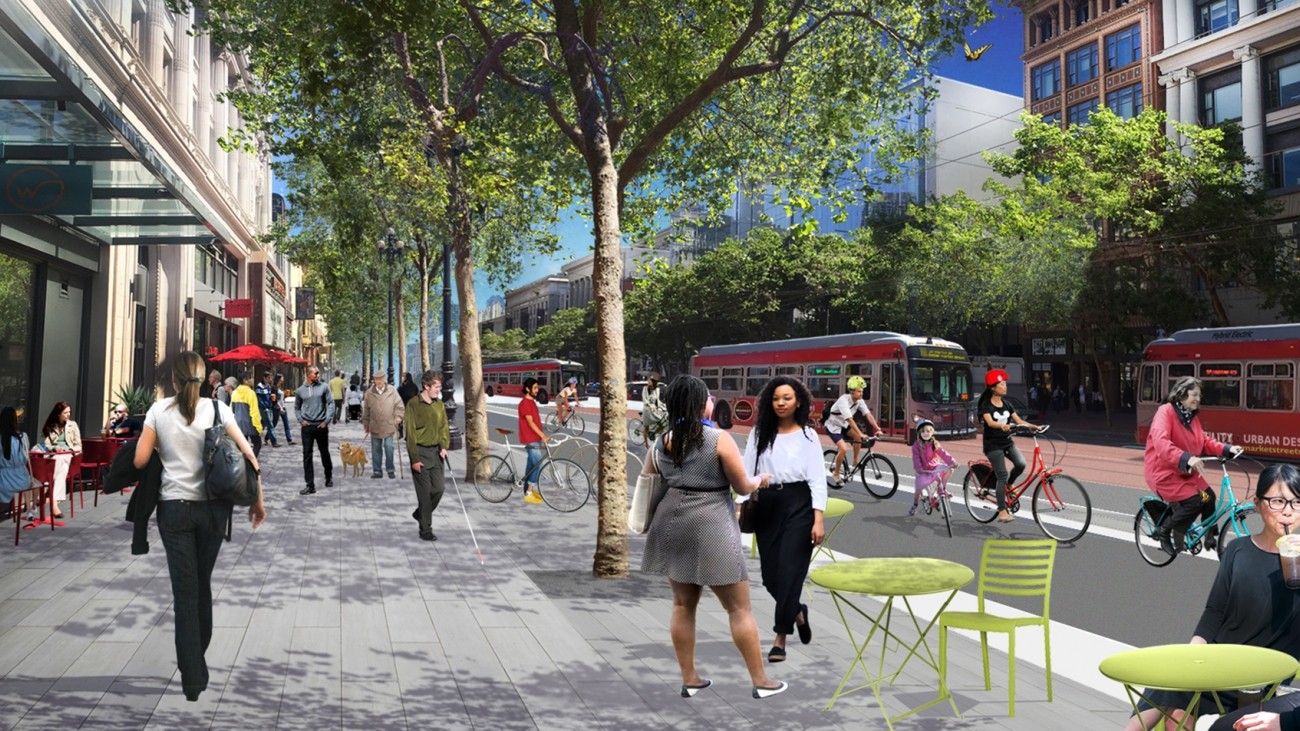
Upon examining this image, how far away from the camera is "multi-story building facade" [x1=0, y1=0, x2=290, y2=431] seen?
9.84 m

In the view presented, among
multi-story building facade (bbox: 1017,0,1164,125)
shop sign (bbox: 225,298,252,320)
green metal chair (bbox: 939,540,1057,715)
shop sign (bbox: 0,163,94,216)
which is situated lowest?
green metal chair (bbox: 939,540,1057,715)

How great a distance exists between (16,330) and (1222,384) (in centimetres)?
2275

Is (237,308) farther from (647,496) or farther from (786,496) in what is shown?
(786,496)

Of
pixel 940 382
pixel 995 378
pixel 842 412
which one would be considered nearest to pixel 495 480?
pixel 842 412

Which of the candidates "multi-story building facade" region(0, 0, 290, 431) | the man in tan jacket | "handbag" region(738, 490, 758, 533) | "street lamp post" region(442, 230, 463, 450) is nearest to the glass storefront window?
"multi-story building facade" region(0, 0, 290, 431)

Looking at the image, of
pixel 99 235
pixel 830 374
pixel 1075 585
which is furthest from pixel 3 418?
pixel 830 374

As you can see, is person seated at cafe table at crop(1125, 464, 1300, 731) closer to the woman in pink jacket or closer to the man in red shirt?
the woman in pink jacket

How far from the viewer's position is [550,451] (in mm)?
13727

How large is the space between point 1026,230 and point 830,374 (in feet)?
40.4

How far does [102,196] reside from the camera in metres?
12.9

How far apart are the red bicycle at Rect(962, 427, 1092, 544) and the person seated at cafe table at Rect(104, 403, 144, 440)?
11.1 m

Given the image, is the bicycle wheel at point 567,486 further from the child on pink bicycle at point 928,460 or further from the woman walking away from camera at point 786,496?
the woman walking away from camera at point 786,496

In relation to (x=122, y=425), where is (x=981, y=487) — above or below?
below

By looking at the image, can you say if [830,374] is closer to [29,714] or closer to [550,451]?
[550,451]
